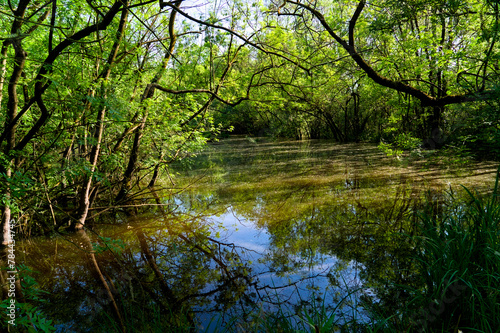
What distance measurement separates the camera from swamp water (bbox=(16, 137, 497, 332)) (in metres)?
2.36

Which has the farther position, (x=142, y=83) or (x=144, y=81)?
(x=144, y=81)

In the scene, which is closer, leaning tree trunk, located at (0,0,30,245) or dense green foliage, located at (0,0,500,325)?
leaning tree trunk, located at (0,0,30,245)

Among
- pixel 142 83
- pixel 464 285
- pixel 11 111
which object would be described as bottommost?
pixel 464 285

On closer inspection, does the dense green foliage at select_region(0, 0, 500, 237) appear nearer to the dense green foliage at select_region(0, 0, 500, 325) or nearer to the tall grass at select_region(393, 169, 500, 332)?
the dense green foliage at select_region(0, 0, 500, 325)

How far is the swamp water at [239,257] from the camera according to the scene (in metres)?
2.36

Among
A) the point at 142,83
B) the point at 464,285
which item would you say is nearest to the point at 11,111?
the point at 142,83

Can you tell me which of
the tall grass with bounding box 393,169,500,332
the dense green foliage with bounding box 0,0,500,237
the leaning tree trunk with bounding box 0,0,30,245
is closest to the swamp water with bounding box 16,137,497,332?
the tall grass with bounding box 393,169,500,332

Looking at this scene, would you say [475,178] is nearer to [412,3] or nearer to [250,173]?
[412,3]

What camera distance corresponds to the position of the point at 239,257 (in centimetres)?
350

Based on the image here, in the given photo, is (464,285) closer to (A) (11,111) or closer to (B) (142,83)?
(A) (11,111)

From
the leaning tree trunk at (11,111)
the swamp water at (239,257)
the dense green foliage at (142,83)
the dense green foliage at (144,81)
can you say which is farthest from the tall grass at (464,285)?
the leaning tree trunk at (11,111)

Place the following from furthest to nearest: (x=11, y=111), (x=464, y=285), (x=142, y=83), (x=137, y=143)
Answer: (x=137, y=143) → (x=142, y=83) → (x=11, y=111) → (x=464, y=285)

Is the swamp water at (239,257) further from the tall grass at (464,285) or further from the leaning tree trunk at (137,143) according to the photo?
the leaning tree trunk at (137,143)

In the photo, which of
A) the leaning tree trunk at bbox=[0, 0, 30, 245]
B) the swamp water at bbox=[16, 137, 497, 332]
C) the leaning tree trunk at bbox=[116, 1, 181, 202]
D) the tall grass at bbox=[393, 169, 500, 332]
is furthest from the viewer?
the leaning tree trunk at bbox=[116, 1, 181, 202]
